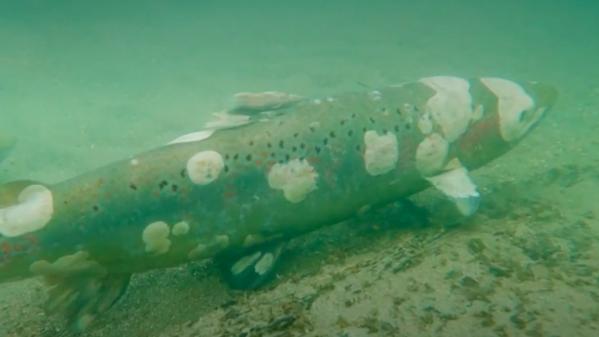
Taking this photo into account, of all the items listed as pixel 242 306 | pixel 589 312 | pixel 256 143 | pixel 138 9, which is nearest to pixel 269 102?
pixel 256 143

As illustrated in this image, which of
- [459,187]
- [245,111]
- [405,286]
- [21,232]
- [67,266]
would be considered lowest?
[405,286]

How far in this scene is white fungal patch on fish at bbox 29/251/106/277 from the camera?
133 inches

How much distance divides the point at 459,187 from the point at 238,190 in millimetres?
2079

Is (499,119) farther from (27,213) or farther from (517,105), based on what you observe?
(27,213)

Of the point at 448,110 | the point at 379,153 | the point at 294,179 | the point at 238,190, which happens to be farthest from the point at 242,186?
the point at 448,110

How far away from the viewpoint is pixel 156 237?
11.6ft

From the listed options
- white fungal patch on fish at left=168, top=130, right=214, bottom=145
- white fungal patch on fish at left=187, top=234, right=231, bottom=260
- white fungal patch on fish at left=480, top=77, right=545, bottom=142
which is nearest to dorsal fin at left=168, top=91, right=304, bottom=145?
white fungal patch on fish at left=168, top=130, right=214, bottom=145

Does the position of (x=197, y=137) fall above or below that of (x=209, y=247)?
above

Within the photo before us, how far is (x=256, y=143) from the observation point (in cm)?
383

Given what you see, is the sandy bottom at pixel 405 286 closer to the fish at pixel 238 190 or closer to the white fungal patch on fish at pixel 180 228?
the fish at pixel 238 190

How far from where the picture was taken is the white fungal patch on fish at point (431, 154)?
4363 mm

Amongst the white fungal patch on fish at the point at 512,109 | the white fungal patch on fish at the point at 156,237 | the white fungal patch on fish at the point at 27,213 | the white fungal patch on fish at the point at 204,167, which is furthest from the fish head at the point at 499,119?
the white fungal patch on fish at the point at 27,213

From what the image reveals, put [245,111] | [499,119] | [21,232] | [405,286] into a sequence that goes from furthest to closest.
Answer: [499,119]
[245,111]
[21,232]
[405,286]

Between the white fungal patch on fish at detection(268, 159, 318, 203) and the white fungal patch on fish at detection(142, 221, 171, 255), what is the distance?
906 mm
